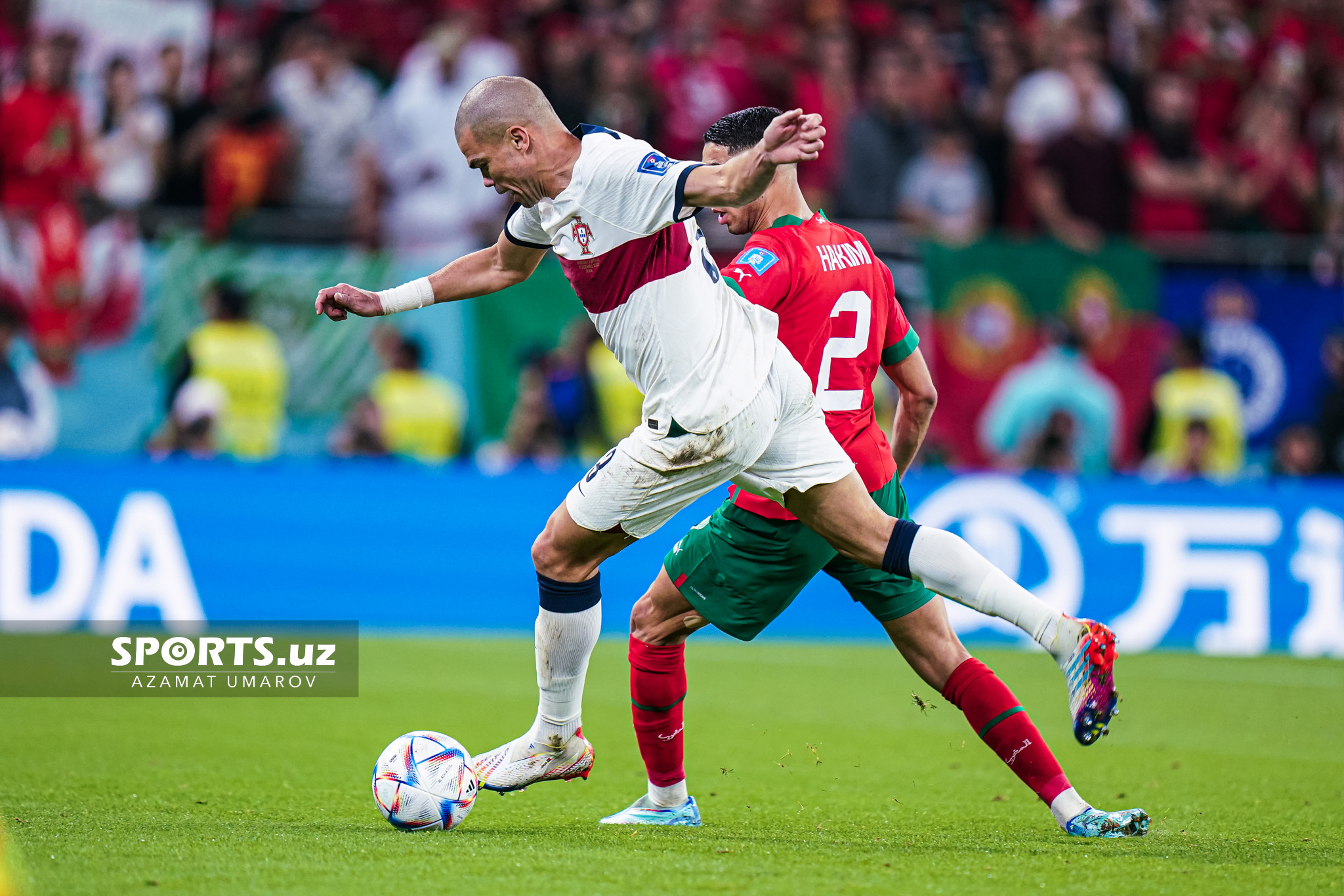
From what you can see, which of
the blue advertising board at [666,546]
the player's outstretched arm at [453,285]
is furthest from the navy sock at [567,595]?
the blue advertising board at [666,546]

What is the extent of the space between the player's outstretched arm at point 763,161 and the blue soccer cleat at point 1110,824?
7.66 feet

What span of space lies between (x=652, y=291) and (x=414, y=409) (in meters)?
7.79

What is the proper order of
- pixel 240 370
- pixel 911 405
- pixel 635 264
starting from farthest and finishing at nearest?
pixel 240 370
pixel 911 405
pixel 635 264

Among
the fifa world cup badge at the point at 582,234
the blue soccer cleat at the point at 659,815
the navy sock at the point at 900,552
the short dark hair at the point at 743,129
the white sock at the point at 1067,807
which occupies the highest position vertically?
the short dark hair at the point at 743,129

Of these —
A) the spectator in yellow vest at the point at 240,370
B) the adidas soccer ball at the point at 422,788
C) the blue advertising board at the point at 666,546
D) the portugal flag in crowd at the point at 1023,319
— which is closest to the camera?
the adidas soccer ball at the point at 422,788

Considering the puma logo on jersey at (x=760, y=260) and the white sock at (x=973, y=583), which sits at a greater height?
the puma logo on jersey at (x=760, y=260)

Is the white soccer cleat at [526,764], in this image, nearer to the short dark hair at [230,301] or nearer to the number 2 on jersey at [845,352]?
the number 2 on jersey at [845,352]

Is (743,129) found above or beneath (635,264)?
above

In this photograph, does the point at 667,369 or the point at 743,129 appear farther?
the point at 743,129

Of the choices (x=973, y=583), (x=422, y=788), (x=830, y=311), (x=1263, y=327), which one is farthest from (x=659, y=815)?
(x=1263, y=327)

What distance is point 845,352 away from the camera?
17.6 ft

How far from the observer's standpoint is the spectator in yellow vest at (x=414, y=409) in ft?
40.6

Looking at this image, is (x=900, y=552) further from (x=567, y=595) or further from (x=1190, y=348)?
(x=1190, y=348)

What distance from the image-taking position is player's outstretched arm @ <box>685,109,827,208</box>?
4.35m
